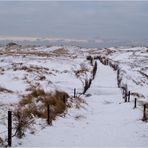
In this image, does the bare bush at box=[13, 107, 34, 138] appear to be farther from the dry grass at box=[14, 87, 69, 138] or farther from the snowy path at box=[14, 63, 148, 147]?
the snowy path at box=[14, 63, 148, 147]

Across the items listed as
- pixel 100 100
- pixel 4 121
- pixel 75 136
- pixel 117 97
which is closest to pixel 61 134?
pixel 75 136

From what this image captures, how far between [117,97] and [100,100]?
272cm

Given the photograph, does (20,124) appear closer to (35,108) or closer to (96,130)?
(35,108)

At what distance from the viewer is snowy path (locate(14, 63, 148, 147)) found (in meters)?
13.4

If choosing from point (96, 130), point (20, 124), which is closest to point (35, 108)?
point (96, 130)

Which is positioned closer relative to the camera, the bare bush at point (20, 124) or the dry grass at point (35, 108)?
the bare bush at point (20, 124)

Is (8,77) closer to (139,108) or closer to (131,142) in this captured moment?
(139,108)

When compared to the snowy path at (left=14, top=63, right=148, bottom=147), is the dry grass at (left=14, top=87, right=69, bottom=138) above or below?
above

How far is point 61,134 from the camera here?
47.6ft

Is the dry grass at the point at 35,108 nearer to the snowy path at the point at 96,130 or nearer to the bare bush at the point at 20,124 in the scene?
the bare bush at the point at 20,124

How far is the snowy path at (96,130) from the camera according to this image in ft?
44.0

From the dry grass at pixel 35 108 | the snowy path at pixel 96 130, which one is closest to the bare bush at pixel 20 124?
the dry grass at pixel 35 108

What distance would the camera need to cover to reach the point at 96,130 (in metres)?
15.9

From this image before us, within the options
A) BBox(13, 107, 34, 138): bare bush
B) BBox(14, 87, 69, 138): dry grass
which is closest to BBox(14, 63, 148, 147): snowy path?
BBox(13, 107, 34, 138): bare bush
